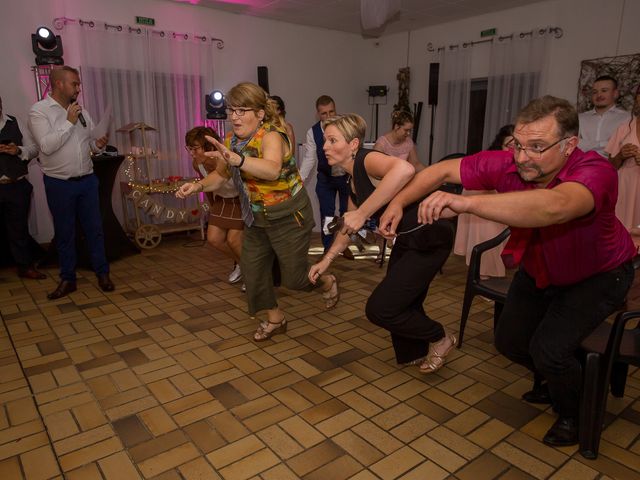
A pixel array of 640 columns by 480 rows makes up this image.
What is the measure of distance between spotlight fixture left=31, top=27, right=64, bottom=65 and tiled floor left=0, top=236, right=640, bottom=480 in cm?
229

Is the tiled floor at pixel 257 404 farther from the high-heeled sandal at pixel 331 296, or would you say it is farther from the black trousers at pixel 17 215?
the black trousers at pixel 17 215

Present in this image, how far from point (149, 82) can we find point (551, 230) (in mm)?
5159

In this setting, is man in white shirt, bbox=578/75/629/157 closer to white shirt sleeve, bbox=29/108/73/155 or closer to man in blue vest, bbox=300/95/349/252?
man in blue vest, bbox=300/95/349/252

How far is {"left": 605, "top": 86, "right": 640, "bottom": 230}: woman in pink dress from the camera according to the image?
3070mm

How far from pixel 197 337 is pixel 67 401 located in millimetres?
793

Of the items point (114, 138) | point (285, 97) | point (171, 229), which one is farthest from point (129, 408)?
point (285, 97)

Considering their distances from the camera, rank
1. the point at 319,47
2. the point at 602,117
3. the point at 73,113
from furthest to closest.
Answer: the point at 319,47 → the point at 602,117 → the point at 73,113

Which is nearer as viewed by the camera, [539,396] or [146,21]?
[539,396]

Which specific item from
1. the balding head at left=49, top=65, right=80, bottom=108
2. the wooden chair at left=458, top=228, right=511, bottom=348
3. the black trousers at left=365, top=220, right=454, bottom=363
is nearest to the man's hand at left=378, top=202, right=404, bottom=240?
the black trousers at left=365, top=220, right=454, bottom=363

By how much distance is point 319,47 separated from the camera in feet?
22.7

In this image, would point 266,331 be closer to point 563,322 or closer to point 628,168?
point 563,322

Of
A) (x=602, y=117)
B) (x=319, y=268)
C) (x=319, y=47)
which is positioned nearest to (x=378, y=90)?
(x=319, y=47)

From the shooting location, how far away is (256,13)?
6.05 meters

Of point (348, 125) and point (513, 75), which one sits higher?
point (513, 75)
